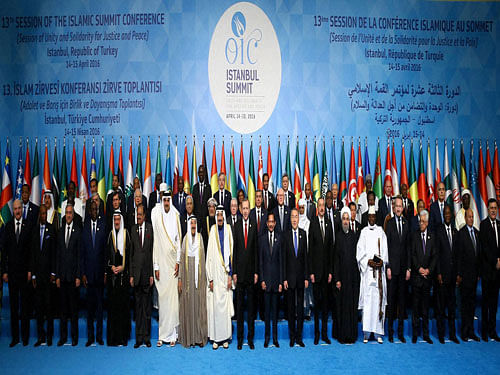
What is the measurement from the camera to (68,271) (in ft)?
21.3

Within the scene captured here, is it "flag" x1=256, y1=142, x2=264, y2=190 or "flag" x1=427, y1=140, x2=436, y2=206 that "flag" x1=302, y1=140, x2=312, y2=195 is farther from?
"flag" x1=427, y1=140, x2=436, y2=206

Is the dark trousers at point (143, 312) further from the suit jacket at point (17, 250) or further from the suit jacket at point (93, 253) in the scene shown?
the suit jacket at point (17, 250)

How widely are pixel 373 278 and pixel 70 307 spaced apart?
13.6 ft

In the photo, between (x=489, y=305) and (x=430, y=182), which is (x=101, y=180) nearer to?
(x=430, y=182)

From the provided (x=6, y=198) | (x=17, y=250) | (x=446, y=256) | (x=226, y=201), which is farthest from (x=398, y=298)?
(x=6, y=198)

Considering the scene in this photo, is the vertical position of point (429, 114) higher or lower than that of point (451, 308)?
higher

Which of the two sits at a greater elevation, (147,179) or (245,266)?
(147,179)

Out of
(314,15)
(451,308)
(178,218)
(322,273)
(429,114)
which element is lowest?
(451,308)

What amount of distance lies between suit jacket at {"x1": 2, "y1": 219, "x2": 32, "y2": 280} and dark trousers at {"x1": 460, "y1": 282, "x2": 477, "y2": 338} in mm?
6098

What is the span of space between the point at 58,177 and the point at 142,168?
4.82 ft

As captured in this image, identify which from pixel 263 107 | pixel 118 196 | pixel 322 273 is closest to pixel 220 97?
pixel 263 107

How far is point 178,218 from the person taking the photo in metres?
6.84

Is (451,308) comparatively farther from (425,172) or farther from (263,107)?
(263,107)

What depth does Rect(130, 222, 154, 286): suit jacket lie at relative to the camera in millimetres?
6496
